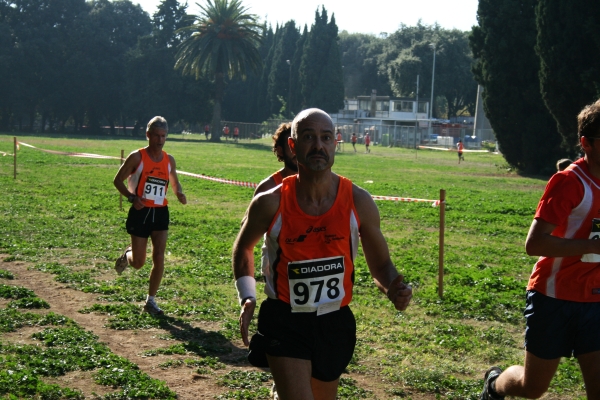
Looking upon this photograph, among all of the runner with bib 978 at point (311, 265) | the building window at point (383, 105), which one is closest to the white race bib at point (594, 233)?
the runner with bib 978 at point (311, 265)

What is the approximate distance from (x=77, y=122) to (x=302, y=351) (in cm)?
8733

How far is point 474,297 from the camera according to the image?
9617 mm

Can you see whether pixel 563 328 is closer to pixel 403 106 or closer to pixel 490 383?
pixel 490 383

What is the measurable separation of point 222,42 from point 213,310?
2579 inches

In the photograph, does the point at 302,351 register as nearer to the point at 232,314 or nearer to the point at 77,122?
the point at 232,314

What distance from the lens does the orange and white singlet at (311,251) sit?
417cm

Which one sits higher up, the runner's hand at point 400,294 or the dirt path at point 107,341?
the runner's hand at point 400,294

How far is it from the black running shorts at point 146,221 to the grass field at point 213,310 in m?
0.91

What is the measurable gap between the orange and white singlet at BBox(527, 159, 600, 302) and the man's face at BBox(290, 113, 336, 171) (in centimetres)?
135

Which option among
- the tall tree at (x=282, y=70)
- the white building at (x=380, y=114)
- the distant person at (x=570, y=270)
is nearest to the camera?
the distant person at (x=570, y=270)

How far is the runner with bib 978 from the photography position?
13.6 feet

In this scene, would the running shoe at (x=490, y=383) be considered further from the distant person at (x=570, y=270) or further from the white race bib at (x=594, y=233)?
the white race bib at (x=594, y=233)

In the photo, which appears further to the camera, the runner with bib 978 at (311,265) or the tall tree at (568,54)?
the tall tree at (568,54)

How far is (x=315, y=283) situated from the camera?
4168 millimetres
